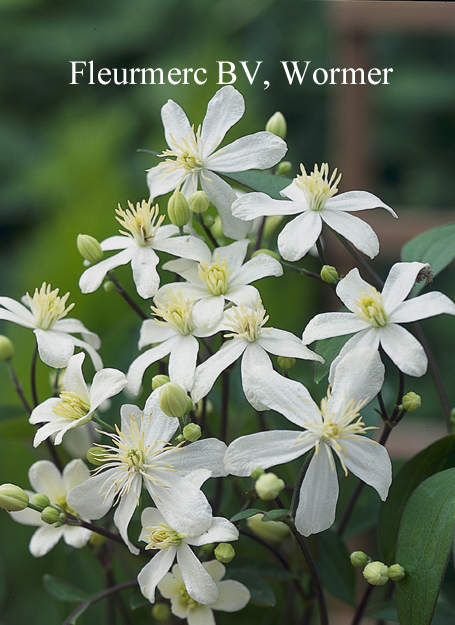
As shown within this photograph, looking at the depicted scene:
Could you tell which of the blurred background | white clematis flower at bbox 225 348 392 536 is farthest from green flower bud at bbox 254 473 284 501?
the blurred background

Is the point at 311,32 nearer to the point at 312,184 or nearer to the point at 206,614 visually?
the point at 312,184

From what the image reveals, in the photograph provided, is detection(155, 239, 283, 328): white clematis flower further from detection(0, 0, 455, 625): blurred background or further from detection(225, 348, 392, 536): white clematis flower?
detection(0, 0, 455, 625): blurred background

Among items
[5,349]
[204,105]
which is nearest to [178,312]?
[5,349]

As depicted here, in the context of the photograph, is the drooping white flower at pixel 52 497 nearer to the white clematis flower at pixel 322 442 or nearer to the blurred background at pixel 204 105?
the white clematis flower at pixel 322 442

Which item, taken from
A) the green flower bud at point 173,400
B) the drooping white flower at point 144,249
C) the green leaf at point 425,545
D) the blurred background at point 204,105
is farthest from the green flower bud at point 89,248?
the blurred background at point 204,105

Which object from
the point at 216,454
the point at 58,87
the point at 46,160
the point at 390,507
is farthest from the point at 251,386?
the point at 58,87
